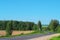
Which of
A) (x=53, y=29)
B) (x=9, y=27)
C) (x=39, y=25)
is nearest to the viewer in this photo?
(x=9, y=27)

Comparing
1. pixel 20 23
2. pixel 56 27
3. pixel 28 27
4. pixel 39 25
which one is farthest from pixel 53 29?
pixel 20 23

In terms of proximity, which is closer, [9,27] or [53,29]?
[9,27]

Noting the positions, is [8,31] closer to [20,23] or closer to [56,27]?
[56,27]

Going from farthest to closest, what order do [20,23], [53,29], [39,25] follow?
[20,23] → [39,25] → [53,29]

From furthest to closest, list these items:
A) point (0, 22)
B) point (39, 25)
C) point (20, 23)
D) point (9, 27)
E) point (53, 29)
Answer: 1. point (20, 23)
2. point (0, 22)
3. point (39, 25)
4. point (53, 29)
5. point (9, 27)

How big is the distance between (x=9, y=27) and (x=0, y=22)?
122ft

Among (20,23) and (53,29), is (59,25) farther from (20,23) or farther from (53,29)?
(20,23)

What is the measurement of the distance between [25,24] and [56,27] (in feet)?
85.8

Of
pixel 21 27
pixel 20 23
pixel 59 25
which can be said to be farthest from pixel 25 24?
pixel 59 25

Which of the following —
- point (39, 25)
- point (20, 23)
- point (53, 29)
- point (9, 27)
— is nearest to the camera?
point (9, 27)

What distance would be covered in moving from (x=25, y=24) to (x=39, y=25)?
18.8 metres

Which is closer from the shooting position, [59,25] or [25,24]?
[59,25]

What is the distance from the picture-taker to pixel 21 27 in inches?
3639

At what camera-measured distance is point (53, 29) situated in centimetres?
7881
